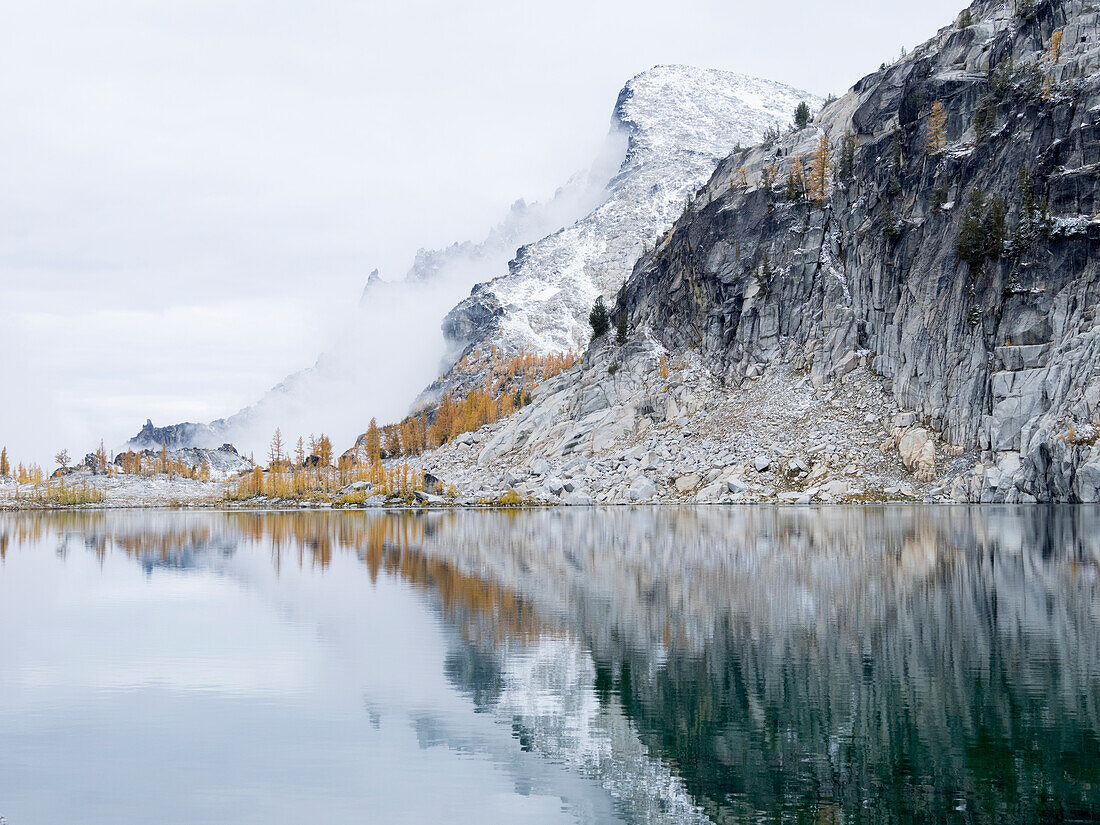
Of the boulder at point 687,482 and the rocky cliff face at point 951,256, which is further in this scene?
the boulder at point 687,482

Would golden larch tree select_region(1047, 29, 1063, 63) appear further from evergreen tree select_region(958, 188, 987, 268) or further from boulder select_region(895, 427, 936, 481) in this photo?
boulder select_region(895, 427, 936, 481)

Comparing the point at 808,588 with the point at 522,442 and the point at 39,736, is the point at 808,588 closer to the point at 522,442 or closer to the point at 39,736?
the point at 39,736

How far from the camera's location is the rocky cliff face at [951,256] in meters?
103

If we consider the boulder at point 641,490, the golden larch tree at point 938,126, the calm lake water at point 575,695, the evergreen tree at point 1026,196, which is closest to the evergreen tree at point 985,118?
the golden larch tree at point 938,126

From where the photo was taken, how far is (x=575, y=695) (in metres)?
22.2

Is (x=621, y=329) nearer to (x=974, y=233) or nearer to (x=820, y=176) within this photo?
(x=820, y=176)

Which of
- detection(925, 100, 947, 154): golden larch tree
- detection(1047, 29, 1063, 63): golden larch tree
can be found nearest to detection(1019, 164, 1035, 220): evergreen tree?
detection(925, 100, 947, 154): golden larch tree

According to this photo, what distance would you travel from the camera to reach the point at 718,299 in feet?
523

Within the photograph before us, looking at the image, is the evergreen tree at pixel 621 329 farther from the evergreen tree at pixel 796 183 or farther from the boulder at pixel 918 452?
the boulder at pixel 918 452

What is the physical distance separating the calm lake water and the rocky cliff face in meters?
61.2

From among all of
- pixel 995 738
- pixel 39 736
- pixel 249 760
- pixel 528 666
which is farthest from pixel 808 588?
pixel 39 736

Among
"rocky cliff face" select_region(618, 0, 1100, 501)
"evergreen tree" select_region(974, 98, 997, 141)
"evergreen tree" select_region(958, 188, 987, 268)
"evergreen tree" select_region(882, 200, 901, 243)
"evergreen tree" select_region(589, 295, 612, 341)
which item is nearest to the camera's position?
"rocky cliff face" select_region(618, 0, 1100, 501)

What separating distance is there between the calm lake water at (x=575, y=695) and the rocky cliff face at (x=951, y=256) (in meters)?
61.2

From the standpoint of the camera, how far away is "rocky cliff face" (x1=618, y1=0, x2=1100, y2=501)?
339 ft
